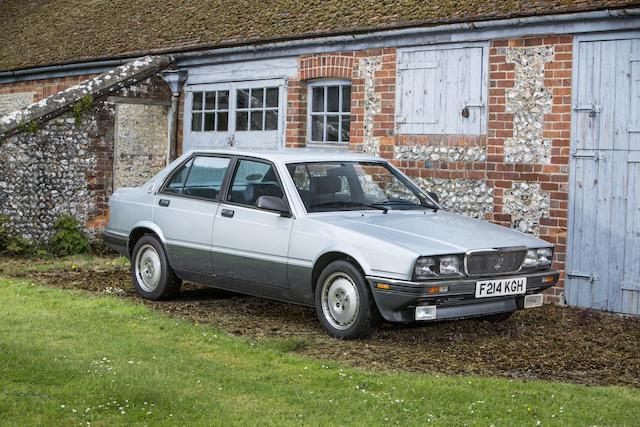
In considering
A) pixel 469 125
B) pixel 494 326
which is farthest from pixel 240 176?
pixel 469 125

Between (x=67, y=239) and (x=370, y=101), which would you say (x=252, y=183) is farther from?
(x=67, y=239)

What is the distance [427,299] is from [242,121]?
8.07 meters

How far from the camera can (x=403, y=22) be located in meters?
12.9

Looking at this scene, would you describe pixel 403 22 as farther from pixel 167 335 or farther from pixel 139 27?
pixel 139 27

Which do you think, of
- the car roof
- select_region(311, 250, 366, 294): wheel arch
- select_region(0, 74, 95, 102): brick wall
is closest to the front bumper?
select_region(311, 250, 366, 294): wheel arch

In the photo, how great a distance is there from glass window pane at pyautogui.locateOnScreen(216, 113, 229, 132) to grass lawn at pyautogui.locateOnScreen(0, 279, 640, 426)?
7609 millimetres

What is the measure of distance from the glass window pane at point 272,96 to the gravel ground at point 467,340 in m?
4.25

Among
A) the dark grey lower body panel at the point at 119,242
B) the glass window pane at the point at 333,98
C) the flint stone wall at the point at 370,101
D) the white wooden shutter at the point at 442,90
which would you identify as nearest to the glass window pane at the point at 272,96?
the glass window pane at the point at 333,98

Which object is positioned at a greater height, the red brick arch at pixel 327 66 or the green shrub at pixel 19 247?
the red brick arch at pixel 327 66

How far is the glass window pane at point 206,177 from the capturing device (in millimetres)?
10109

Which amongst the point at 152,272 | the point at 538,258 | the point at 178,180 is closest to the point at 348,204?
the point at 538,258

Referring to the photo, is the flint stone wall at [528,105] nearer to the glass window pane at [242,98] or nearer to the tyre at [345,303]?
the tyre at [345,303]

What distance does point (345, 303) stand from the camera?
8680 millimetres

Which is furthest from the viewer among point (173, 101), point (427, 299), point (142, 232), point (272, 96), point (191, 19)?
point (191, 19)
